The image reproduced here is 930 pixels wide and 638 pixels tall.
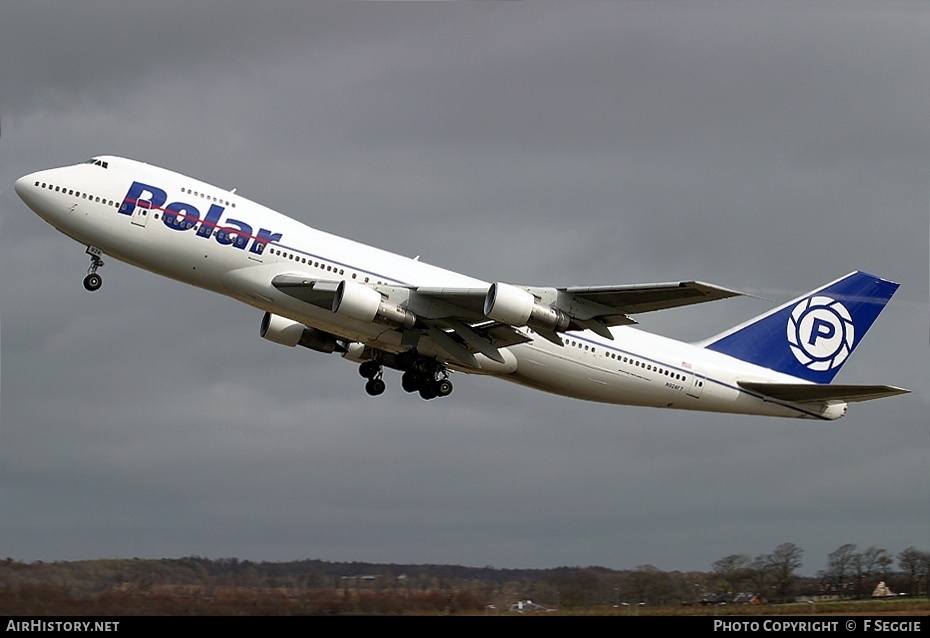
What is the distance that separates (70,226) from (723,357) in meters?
21.2

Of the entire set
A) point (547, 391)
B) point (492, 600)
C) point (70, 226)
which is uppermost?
point (70, 226)

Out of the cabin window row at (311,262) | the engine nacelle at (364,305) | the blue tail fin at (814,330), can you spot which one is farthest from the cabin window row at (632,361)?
the cabin window row at (311,262)

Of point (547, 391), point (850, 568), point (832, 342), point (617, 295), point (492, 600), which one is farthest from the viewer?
point (832, 342)

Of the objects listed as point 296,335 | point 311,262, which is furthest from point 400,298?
point 296,335

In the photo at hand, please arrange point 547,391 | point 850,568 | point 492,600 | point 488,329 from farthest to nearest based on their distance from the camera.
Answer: point 547,391 → point 488,329 → point 850,568 → point 492,600

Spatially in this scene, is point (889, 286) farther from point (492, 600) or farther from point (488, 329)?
point (492, 600)

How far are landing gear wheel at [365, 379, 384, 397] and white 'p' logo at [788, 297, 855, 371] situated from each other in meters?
14.5

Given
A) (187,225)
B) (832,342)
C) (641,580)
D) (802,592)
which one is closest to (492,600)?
(641,580)

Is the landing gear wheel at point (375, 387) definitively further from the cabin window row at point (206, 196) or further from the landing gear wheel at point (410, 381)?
the cabin window row at point (206, 196)

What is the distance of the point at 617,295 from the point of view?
31766 mm

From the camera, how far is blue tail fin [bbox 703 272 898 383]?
134 feet

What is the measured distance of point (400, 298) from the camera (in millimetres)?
34312

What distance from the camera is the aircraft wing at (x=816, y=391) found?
119 ft

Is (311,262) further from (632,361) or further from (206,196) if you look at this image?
(632,361)
